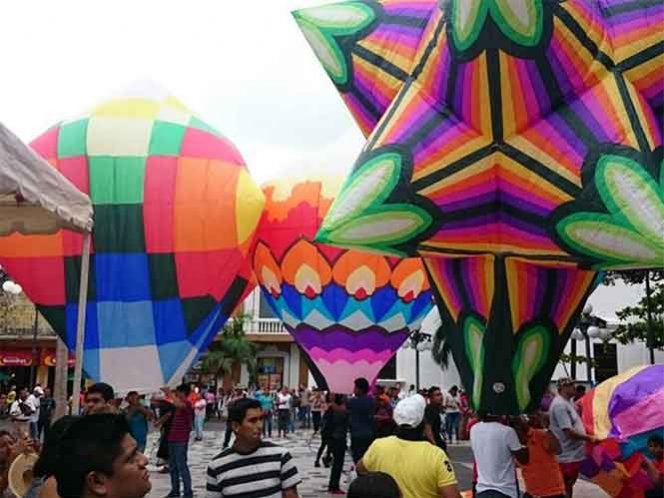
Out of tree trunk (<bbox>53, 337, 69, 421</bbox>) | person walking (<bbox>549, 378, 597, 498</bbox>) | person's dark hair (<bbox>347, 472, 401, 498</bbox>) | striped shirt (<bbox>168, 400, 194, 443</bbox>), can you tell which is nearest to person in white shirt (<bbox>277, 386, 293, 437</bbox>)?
tree trunk (<bbox>53, 337, 69, 421</bbox>)

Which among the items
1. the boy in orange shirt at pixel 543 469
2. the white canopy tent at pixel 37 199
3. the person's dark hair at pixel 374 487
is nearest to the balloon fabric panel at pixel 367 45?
the white canopy tent at pixel 37 199

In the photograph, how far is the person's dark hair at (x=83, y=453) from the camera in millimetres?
2174

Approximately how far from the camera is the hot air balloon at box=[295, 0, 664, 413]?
5441 mm

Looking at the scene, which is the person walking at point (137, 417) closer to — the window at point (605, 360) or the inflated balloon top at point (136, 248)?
the inflated balloon top at point (136, 248)

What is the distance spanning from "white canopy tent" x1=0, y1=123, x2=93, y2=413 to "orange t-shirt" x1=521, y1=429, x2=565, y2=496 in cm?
314

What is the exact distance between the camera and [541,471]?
5.66m

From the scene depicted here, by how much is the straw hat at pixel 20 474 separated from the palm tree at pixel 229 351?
3212cm

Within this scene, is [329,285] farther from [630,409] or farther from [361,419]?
[630,409]

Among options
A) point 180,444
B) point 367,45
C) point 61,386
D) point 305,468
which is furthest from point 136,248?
point 367,45

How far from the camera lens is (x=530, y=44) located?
5.55 m

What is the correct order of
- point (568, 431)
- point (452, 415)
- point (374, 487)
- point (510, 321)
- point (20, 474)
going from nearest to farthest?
1. point (374, 487)
2. point (20, 474)
3. point (510, 321)
4. point (568, 431)
5. point (452, 415)

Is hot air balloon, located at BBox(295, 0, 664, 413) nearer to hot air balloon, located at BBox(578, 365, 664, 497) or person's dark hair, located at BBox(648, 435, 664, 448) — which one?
hot air balloon, located at BBox(578, 365, 664, 497)

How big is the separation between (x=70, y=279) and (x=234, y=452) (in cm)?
738

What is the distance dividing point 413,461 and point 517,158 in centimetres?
Answer: 265
